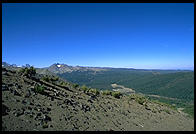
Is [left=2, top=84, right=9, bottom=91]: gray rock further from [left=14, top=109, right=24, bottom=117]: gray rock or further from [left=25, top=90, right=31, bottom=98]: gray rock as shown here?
[left=14, top=109, right=24, bottom=117]: gray rock

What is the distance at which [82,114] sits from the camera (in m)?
13.1

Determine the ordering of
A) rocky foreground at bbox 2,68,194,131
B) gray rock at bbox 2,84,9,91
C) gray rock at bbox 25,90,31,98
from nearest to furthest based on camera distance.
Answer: rocky foreground at bbox 2,68,194,131 < gray rock at bbox 2,84,9,91 < gray rock at bbox 25,90,31,98

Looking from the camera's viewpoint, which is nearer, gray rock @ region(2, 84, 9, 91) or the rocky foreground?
the rocky foreground

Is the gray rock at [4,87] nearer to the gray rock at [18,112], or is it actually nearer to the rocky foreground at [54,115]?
the rocky foreground at [54,115]

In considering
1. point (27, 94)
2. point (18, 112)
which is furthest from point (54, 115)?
point (27, 94)

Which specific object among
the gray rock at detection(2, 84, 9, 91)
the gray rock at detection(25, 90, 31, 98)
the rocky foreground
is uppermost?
the gray rock at detection(2, 84, 9, 91)

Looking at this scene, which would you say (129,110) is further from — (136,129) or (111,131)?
(111,131)

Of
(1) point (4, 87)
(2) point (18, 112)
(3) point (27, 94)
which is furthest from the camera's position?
(3) point (27, 94)

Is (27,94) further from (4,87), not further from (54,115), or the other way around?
(54,115)

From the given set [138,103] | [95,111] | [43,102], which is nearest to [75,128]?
[43,102]

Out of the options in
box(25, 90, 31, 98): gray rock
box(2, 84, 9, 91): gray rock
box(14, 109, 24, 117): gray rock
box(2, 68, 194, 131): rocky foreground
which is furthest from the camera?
box(25, 90, 31, 98): gray rock

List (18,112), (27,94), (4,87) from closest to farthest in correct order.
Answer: (18,112) < (4,87) < (27,94)

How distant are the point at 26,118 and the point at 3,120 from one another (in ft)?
3.47

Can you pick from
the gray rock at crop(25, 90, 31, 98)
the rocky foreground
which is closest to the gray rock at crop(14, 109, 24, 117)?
the rocky foreground
